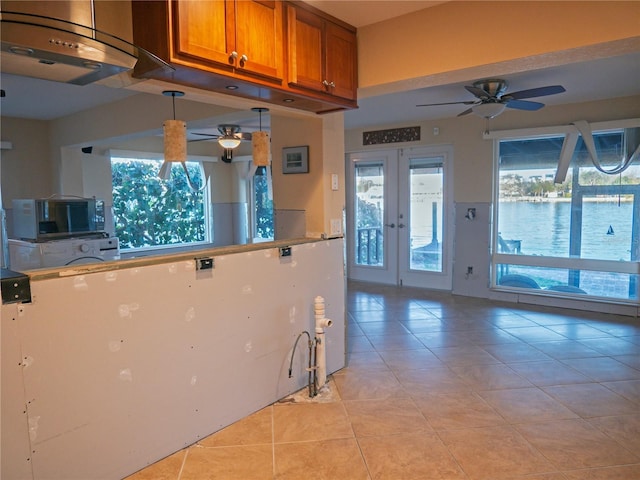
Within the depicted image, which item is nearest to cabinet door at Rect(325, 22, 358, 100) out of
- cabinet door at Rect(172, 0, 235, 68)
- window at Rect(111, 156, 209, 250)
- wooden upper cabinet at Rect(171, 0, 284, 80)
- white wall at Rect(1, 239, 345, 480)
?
wooden upper cabinet at Rect(171, 0, 284, 80)

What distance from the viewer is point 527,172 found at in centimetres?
512

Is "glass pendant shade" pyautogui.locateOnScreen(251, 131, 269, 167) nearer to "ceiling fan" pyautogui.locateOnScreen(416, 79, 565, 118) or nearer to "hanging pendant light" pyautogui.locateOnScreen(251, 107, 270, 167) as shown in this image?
"hanging pendant light" pyautogui.locateOnScreen(251, 107, 270, 167)

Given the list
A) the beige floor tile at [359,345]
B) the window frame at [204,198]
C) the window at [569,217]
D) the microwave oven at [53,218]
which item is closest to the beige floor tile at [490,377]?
the beige floor tile at [359,345]

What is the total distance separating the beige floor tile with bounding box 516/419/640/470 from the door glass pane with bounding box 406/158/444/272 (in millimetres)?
3569

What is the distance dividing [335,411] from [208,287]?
3.54 ft

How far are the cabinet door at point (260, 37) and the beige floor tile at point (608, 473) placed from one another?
237 centimetres

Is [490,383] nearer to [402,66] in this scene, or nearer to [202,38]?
[402,66]

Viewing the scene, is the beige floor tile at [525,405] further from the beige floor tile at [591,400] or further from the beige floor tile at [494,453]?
the beige floor tile at [494,453]

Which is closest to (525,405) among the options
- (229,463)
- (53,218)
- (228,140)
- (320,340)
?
(320,340)

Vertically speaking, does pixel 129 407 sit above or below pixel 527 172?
below

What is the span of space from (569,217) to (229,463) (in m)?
4.55

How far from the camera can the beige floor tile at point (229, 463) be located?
197cm

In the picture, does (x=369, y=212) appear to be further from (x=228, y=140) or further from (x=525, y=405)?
(x=525, y=405)

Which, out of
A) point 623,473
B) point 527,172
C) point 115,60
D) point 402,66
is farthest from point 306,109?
point 527,172
